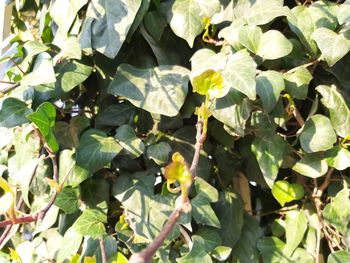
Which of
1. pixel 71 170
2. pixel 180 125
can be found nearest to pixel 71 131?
pixel 71 170

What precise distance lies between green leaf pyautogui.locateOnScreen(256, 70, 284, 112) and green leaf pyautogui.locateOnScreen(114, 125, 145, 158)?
0.67ft

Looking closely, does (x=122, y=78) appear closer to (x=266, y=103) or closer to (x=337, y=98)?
(x=266, y=103)

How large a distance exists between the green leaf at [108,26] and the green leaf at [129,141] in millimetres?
124

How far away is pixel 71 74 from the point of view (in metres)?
0.73

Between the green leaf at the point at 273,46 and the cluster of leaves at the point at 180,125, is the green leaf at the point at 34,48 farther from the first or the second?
the green leaf at the point at 273,46

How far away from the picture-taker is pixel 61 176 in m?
0.76

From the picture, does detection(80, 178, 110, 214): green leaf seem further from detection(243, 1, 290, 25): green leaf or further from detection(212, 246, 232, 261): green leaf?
detection(243, 1, 290, 25): green leaf

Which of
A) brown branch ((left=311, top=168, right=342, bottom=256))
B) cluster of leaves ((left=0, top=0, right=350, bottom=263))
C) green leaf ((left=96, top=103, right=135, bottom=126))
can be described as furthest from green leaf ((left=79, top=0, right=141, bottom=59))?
brown branch ((left=311, top=168, right=342, bottom=256))

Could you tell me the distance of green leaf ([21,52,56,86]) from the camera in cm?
68

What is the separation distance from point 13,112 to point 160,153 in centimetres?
24

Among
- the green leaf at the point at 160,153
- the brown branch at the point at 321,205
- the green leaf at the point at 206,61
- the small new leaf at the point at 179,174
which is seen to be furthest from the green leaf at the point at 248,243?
the small new leaf at the point at 179,174

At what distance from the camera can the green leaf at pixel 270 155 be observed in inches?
28.4

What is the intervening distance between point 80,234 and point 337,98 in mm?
473

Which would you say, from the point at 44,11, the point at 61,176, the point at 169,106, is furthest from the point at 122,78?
the point at 44,11
